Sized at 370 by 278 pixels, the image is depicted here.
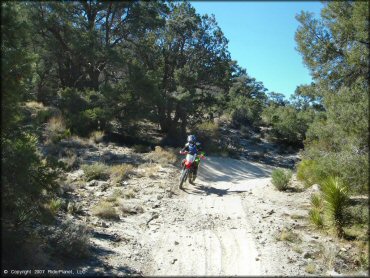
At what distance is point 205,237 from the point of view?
26.6ft

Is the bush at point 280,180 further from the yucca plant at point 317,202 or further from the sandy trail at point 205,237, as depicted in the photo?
the yucca plant at point 317,202

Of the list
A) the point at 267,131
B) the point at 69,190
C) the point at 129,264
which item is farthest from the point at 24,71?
the point at 267,131

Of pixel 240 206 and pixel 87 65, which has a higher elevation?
pixel 87 65

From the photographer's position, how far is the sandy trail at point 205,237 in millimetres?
6602

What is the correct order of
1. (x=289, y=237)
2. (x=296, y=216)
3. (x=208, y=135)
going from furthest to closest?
1. (x=208, y=135)
2. (x=296, y=216)
3. (x=289, y=237)

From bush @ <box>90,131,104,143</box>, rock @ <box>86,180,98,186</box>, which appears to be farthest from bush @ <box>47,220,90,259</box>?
bush @ <box>90,131,104,143</box>

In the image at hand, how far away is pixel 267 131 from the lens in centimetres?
3284

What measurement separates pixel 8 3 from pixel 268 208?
8165 millimetres

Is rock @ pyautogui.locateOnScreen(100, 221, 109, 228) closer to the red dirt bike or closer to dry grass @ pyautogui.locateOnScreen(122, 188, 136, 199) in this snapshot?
dry grass @ pyautogui.locateOnScreen(122, 188, 136, 199)

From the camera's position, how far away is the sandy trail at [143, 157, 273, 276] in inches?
260

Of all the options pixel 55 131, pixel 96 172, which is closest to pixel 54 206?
pixel 96 172

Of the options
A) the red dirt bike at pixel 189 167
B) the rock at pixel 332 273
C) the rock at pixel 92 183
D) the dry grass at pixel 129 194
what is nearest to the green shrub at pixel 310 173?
the red dirt bike at pixel 189 167

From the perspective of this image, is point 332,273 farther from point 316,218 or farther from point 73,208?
point 73,208

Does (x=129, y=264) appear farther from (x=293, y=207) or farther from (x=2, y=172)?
(x=293, y=207)
